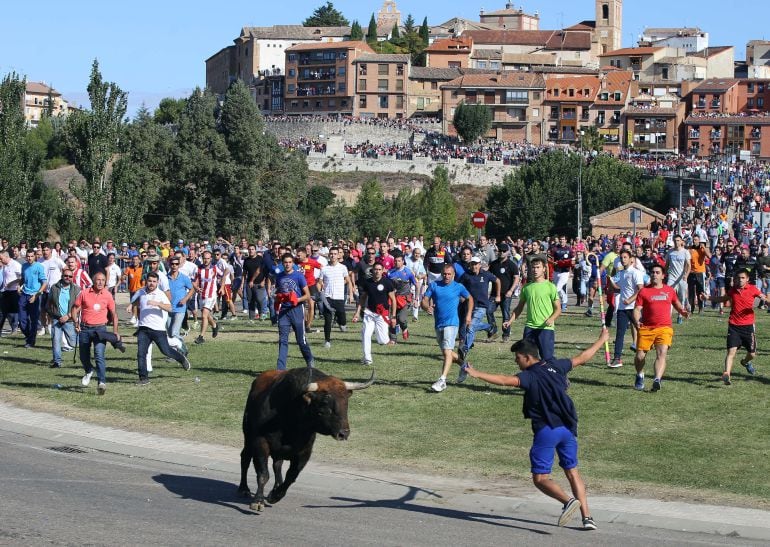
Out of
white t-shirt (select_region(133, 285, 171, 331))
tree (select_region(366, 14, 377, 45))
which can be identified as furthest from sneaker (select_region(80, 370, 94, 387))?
tree (select_region(366, 14, 377, 45))

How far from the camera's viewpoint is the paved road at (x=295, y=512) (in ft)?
31.8

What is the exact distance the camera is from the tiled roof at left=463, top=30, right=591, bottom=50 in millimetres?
164250

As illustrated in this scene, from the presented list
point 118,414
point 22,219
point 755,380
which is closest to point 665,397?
point 755,380

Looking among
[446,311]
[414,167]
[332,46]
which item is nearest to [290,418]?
[446,311]

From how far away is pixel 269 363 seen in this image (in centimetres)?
1961

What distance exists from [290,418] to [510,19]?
186214mm

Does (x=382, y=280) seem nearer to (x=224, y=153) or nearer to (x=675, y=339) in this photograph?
(x=675, y=339)

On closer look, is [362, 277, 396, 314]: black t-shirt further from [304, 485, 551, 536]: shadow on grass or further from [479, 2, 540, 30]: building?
[479, 2, 540, 30]: building

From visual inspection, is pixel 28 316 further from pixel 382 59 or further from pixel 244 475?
pixel 382 59

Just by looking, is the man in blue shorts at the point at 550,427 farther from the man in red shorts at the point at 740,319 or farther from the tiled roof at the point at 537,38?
the tiled roof at the point at 537,38

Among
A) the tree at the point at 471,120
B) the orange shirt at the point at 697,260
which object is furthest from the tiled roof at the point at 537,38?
the orange shirt at the point at 697,260

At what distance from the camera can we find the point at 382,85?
151 m

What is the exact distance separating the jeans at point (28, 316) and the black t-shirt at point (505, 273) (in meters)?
8.91

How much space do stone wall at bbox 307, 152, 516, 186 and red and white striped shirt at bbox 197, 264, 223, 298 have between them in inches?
3745
